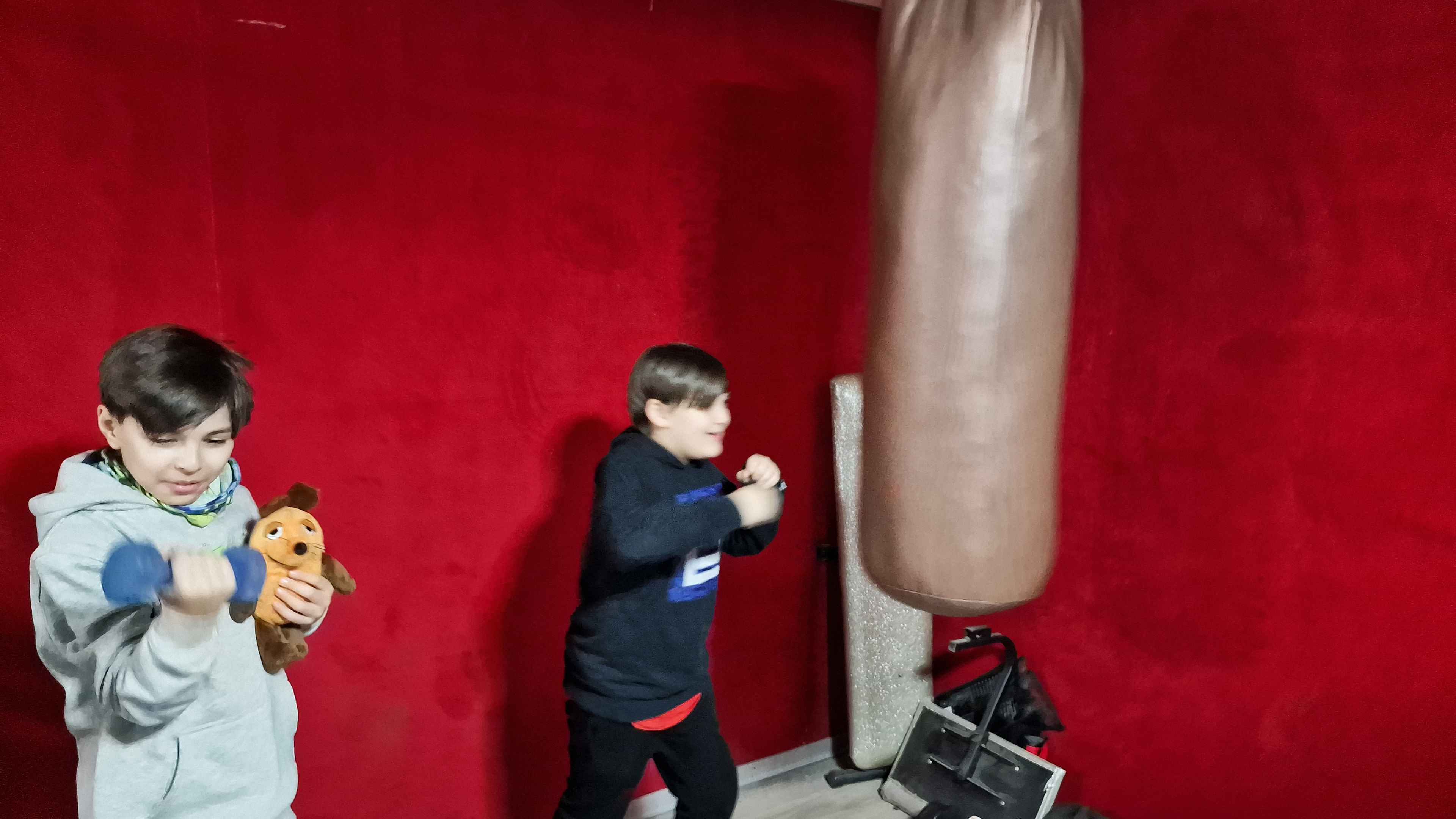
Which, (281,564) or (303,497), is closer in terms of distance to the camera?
(281,564)

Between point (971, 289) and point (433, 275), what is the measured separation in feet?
3.59

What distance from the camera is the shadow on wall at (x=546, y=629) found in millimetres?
1905

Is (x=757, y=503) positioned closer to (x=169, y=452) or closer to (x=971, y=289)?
(x=971, y=289)

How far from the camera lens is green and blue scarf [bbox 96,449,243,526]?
3.44ft

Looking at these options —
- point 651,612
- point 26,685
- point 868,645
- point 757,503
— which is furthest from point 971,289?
point 26,685

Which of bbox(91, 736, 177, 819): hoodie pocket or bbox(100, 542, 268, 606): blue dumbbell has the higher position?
bbox(100, 542, 268, 606): blue dumbbell

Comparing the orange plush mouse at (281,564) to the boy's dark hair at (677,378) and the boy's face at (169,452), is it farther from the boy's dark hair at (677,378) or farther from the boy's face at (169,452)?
the boy's dark hair at (677,378)

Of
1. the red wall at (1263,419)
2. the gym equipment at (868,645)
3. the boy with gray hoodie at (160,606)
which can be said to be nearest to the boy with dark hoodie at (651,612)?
the boy with gray hoodie at (160,606)

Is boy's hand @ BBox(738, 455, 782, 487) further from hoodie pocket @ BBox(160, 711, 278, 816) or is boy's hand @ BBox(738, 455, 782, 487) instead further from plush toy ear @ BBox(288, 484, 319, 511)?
hoodie pocket @ BBox(160, 711, 278, 816)

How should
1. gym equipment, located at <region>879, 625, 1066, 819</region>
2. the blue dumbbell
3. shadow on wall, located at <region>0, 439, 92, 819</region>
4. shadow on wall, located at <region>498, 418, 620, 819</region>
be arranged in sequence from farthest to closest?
1. gym equipment, located at <region>879, 625, 1066, 819</region>
2. shadow on wall, located at <region>498, 418, 620, 819</region>
3. shadow on wall, located at <region>0, 439, 92, 819</region>
4. the blue dumbbell

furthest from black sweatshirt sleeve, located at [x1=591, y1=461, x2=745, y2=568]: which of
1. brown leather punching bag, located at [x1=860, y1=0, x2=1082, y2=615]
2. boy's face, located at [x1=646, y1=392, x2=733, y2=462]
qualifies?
brown leather punching bag, located at [x1=860, y1=0, x2=1082, y2=615]

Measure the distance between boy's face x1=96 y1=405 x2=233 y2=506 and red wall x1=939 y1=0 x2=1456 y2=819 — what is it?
192 centimetres

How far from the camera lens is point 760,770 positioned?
7.78 feet

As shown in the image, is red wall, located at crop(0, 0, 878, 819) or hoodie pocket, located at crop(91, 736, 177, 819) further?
red wall, located at crop(0, 0, 878, 819)
